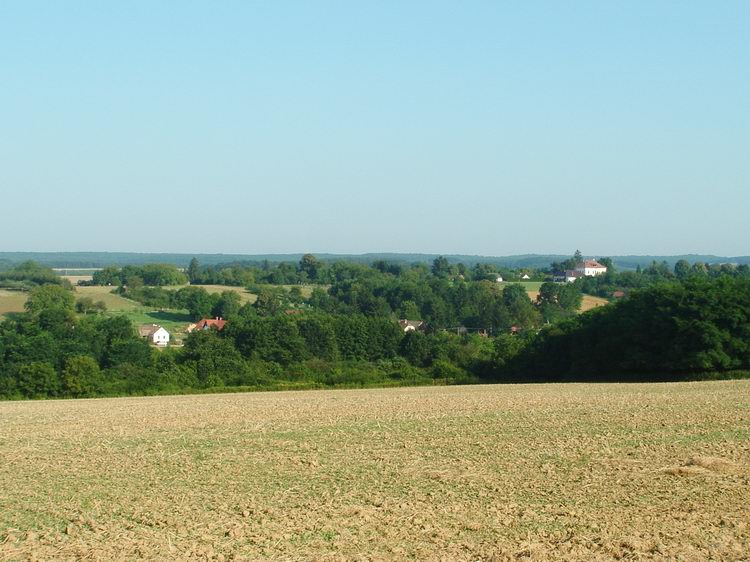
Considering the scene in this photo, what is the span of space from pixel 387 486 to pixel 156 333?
75622 millimetres

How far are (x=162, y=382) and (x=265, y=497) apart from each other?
37166 mm

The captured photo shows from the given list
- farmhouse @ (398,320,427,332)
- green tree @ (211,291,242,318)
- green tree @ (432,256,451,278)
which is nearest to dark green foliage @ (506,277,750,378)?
farmhouse @ (398,320,427,332)

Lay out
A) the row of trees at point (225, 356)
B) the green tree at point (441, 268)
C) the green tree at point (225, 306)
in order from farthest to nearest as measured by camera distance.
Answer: the green tree at point (441, 268) → the green tree at point (225, 306) → the row of trees at point (225, 356)

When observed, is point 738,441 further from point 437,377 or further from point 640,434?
point 437,377

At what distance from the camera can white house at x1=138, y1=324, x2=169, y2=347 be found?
85688 mm

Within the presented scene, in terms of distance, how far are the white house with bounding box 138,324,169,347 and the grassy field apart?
58736 mm

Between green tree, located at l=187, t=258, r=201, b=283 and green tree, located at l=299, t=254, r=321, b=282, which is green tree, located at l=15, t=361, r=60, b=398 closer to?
green tree, located at l=187, t=258, r=201, b=283

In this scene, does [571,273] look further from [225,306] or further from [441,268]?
[225,306]

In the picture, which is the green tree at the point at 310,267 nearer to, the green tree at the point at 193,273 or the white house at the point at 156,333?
the green tree at the point at 193,273

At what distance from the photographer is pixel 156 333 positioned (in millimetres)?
88500

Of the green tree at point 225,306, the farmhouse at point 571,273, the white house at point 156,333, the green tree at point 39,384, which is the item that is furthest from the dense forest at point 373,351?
the farmhouse at point 571,273

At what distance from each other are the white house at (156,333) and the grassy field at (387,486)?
5874cm

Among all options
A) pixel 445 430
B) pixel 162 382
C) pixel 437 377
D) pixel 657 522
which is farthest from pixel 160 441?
pixel 437 377

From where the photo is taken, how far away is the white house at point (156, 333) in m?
85.7
